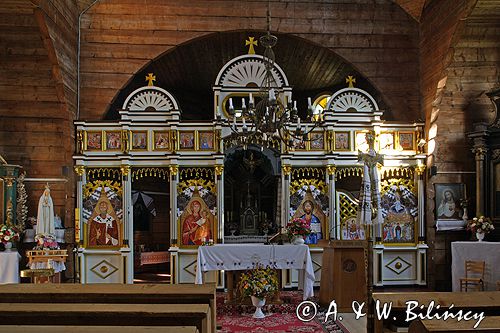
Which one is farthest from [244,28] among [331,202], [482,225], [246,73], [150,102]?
[482,225]

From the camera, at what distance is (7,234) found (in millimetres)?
9648

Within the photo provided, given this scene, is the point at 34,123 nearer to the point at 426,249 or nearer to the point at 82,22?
the point at 82,22

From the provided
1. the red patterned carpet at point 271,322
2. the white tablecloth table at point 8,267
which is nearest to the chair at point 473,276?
the red patterned carpet at point 271,322

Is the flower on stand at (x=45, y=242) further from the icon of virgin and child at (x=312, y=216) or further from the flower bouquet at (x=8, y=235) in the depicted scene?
the icon of virgin and child at (x=312, y=216)

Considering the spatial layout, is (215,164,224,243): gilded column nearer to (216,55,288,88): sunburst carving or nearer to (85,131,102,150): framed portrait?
(216,55,288,88): sunburst carving

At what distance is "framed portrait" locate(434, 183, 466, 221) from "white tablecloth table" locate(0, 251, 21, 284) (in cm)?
873

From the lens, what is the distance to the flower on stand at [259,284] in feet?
25.0

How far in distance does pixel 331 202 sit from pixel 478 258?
3.08 metres

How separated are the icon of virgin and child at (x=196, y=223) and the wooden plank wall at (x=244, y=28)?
3.06 metres

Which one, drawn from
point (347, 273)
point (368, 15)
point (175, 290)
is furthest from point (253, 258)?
point (368, 15)

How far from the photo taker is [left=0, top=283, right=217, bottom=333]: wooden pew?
172 inches

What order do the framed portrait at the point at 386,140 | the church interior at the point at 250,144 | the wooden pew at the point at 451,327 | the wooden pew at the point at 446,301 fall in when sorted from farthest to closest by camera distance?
the framed portrait at the point at 386,140, the church interior at the point at 250,144, the wooden pew at the point at 446,301, the wooden pew at the point at 451,327

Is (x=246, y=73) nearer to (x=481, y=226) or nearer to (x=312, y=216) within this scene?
(x=312, y=216)

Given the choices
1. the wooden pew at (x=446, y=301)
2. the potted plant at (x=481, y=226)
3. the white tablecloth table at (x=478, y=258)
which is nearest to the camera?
the wooden pew at (x=446, y=301)
